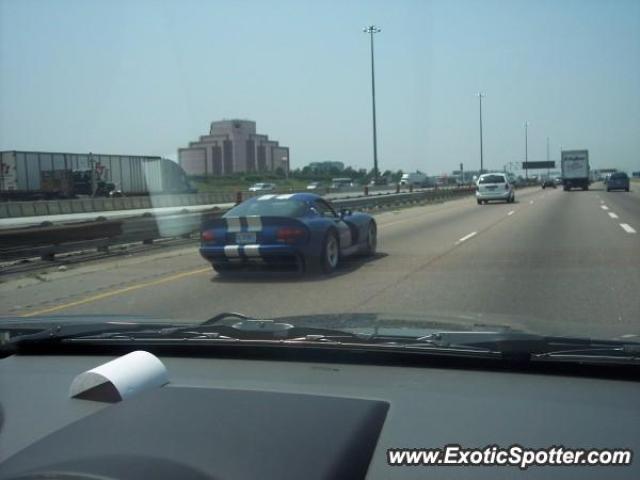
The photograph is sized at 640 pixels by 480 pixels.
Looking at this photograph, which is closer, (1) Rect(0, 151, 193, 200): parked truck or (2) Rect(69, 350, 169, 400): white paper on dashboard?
(2) Rect(69, 350, 169, 400): white paper on dashboard

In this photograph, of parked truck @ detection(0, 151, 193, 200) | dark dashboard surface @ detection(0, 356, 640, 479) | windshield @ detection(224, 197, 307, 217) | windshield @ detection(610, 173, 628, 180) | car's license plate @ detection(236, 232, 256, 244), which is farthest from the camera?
windshield @ detection(610, 173, 628, 180)

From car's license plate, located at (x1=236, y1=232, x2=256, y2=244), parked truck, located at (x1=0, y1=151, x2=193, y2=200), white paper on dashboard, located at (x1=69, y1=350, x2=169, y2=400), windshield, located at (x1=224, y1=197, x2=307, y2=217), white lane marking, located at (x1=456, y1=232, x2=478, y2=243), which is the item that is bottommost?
white lane marking, located at (x1=456, y1=232, x2=478, y2=243)

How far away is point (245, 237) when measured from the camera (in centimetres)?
1148

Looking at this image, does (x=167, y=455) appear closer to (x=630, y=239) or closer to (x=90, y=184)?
(x=630, y=239)

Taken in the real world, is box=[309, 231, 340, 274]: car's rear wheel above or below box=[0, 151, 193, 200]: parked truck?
below

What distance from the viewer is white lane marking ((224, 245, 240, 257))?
1151cm

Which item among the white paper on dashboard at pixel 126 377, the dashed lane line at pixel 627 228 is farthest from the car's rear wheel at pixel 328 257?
the dashed lane line at pixel 627 228

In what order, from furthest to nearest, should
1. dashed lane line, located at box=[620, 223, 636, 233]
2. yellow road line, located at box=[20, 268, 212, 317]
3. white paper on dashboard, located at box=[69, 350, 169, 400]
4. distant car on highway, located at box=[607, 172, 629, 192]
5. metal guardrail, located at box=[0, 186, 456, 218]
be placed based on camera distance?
distant car on highway, located at box=[607, 172, 629, 192] < metal guardrail, located at box=[0, 186, 456, 218] < dashed lane line, located at box=[620, 223, 636, 233] < yellow road line, located at box=[20, 268, 212, 317] < white paper on dashboard, located at box=[69, 350, 169, 400]

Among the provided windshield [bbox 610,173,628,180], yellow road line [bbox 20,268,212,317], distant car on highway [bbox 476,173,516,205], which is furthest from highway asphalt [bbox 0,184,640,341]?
windshield [bbox 610,173,628,180]

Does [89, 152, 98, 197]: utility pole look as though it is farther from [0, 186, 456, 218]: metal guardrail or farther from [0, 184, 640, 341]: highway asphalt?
[0, 184, 640, 341]: highway asphalt

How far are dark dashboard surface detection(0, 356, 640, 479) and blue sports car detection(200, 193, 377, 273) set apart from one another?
7.78 meters

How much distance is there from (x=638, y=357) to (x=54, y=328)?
10.3 feet

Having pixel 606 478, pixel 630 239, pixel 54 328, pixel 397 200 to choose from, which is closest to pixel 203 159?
pixel 630 239

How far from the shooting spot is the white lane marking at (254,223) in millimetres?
11359
